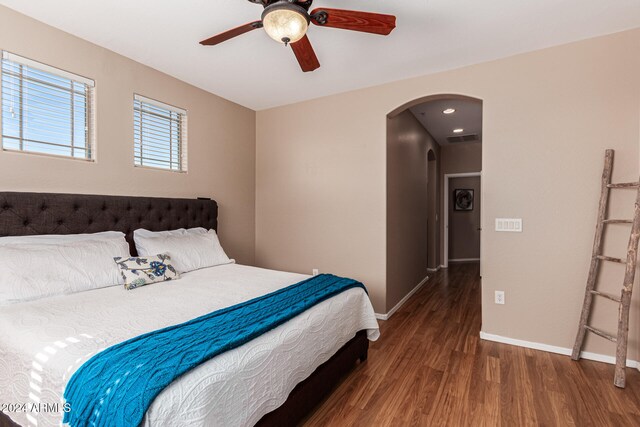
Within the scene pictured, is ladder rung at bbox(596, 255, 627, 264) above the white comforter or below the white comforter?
above

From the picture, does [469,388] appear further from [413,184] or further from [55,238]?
[55,238]

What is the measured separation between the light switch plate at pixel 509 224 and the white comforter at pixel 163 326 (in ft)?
5.70

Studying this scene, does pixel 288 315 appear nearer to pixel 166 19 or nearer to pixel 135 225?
pixel 135 225

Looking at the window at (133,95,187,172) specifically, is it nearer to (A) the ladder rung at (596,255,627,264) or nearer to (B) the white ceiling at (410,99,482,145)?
(B) the white ceiling at (410,99,482,145)

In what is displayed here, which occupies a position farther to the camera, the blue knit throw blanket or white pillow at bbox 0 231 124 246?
white pillow at bbox 0 231 124 246

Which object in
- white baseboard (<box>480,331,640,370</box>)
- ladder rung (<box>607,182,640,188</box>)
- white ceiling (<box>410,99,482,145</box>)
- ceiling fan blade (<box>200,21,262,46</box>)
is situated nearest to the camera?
ceiling fan blade (<box>200,21,262,46</box>)

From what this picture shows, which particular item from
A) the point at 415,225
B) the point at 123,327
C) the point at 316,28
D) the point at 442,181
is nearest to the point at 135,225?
the point at 123,327

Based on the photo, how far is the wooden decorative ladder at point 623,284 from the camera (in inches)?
86.9

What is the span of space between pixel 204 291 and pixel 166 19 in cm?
202

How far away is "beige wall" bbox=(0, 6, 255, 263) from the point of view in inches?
91.0

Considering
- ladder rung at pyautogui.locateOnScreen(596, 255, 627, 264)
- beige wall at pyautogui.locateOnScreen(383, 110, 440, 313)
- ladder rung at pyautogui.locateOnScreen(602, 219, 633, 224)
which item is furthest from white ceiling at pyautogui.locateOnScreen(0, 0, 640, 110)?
ladder rung at pyautogui.locateOnScreen(596, 255, 627, 264)

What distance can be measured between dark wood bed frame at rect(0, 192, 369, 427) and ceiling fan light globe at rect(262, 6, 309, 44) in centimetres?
196

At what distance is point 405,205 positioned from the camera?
4176mm

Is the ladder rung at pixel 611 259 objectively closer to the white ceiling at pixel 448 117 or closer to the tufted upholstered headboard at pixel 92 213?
the white ceiling at pixel 448 117
